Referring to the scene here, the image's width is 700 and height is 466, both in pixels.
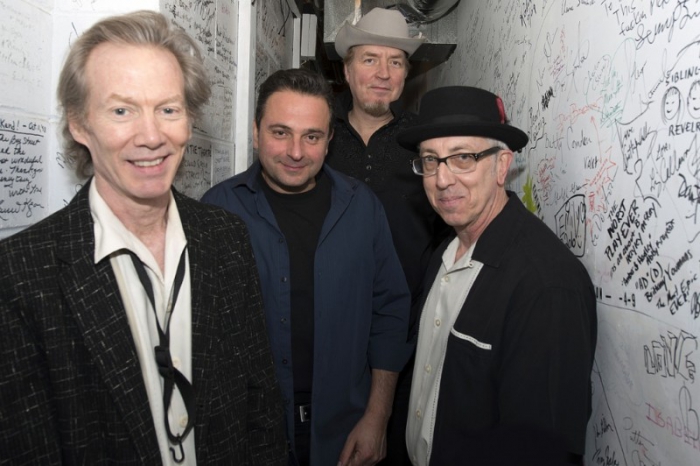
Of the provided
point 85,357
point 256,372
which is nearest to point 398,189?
point 256,372

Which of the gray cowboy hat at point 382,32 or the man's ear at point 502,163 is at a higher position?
the gray cowboy hat at point 382,32

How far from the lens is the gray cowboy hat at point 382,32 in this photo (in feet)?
9.20

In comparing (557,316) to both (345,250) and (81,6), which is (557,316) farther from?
(81,6)

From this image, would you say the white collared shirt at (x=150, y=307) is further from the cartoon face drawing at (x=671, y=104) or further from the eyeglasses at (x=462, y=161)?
the cartoon face drawing at (x=671, y=104)

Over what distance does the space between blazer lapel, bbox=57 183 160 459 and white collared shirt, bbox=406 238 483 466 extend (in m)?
0.85

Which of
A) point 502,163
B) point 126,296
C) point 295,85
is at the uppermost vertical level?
point 295,85

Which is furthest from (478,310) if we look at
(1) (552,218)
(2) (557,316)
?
(1) (552,218)

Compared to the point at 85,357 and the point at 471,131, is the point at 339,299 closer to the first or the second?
the point at 471,131

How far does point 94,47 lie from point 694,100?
51.5 inches

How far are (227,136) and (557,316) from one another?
211 cm

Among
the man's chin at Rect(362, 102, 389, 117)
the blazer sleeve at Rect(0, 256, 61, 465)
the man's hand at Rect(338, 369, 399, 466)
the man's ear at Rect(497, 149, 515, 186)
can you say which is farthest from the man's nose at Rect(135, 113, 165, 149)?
the man's chin at Rect(362, 102, 389, 117)

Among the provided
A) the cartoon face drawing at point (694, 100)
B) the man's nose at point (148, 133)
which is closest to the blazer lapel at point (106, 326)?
the man's nose at point (148, 133)

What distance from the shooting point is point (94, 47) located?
49.7 inches

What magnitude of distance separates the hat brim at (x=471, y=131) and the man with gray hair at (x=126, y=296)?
2.26ft
